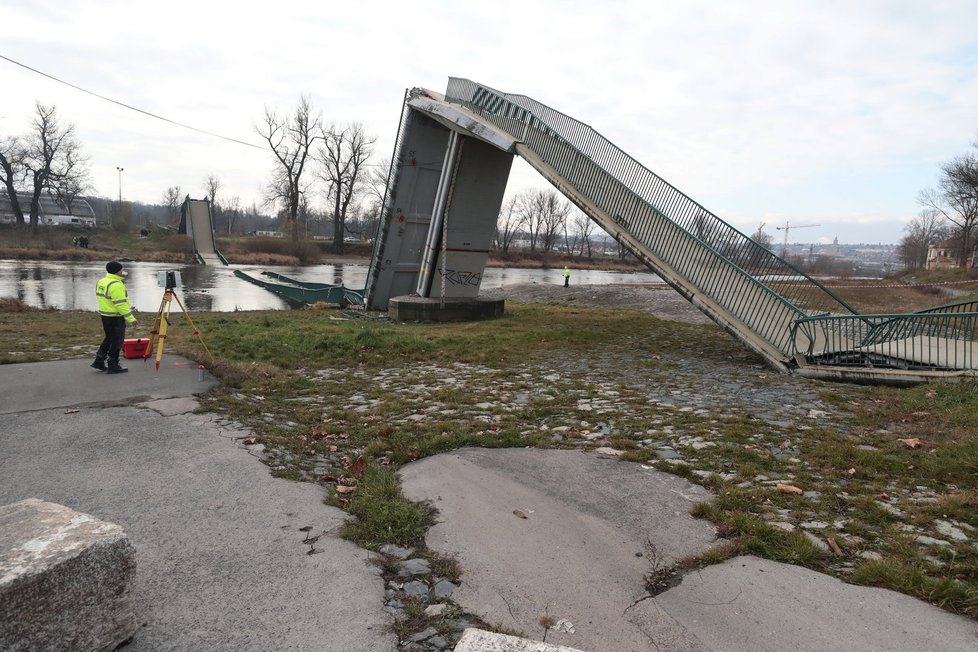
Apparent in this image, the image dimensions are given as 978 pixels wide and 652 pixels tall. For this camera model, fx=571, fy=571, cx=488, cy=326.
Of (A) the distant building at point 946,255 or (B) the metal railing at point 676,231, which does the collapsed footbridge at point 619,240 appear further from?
(A) the distant building at point 946,255

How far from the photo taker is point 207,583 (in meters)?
3.54

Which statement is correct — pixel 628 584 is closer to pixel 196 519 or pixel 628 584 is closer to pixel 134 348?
pixel 196 519

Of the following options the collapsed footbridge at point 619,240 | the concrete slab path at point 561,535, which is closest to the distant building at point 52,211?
the collapsed footbridge at point 619,240

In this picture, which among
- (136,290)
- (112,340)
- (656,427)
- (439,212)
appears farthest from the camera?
(136,290)

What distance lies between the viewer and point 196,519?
4.36 m

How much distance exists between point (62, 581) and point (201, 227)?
70025 millimetres

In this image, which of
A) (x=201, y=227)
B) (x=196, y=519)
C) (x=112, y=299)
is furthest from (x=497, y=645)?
(x=201, y=227)

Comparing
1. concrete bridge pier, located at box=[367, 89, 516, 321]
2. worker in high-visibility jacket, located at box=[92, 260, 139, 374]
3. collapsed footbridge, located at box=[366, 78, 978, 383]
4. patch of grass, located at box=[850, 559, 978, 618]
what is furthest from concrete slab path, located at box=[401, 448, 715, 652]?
concrete bridge pier, located at box=[367, 89, 516, 321]

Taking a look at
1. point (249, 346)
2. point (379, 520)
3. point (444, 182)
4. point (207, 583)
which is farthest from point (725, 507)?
point (444, 182)

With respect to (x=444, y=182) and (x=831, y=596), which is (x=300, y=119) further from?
(x=831, y=596)

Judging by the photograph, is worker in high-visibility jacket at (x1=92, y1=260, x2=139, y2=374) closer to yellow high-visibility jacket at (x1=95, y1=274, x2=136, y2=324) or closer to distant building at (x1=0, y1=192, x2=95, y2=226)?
yellow high-visibility jacket at (x1=95, y1=274, x2=136, y2=324)

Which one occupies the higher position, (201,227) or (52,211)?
(52,211)

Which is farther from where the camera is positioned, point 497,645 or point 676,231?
point 676,231

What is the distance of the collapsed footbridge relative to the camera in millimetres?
10125
